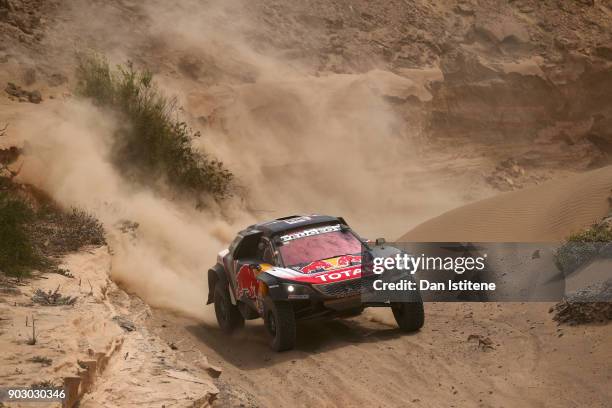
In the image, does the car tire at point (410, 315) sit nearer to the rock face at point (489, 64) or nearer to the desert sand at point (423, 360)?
the desert sand at point (423, 360)

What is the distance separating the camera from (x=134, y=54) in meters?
30.0

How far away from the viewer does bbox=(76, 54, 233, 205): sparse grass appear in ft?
74.5

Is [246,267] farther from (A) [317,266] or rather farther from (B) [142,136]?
(B) [142,136]

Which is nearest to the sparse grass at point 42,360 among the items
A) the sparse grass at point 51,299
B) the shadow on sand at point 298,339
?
the sparse grass at point 51,299

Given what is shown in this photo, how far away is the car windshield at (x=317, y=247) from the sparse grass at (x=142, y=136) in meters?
11.2

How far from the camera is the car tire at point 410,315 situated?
1140 centimetres

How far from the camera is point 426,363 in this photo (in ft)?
33.7

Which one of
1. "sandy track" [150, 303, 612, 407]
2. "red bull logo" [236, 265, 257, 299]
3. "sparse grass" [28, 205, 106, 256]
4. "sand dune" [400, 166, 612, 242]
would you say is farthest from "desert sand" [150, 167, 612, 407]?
"sand dune" [400, 166, 612, 242]

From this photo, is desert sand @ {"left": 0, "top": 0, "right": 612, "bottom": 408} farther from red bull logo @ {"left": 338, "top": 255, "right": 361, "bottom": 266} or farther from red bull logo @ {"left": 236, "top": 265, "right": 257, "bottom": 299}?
red bull logo @ {"left": 338, "top": 255, "right": 361, "bottom": 266}

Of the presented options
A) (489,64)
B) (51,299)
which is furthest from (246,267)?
(489,64)

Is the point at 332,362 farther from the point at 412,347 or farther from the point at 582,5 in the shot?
the point at 582,5

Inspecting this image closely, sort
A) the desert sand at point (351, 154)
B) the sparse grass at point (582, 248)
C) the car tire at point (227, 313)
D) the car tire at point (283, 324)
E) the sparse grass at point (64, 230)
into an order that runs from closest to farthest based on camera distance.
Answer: the desert sand at point (351, 154), the car tire at point (283, 324), the sparse grass at point (582, 248), the car tire at point (227, 313), the sparse grass at point (64, 230)

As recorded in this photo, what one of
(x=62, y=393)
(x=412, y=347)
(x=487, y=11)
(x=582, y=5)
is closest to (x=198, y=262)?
(x=412, y=347)

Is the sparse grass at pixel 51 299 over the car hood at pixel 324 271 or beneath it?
beneath
